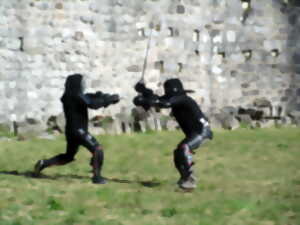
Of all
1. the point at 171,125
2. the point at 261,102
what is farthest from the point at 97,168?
the point at 261,102

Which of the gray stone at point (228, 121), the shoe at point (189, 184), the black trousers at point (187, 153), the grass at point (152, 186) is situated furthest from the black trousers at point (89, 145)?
the gray stone at point (228, 121)

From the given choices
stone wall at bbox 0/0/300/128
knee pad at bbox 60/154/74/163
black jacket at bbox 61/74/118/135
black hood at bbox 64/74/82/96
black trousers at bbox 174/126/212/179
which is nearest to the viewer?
black trousers at bbox 174/126/212/179

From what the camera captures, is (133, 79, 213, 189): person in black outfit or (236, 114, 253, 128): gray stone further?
(236, 114, 253, 128): gray stone

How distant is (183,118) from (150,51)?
24.8ft

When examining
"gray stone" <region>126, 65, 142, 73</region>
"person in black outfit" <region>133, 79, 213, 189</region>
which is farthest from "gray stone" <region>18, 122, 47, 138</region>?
"person in black outfit" <region>133, 79, 213, 189</region>

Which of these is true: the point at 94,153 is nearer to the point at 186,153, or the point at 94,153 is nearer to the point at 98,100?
the point at 98,100

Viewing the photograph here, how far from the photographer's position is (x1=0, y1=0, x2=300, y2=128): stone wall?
47.8 feet

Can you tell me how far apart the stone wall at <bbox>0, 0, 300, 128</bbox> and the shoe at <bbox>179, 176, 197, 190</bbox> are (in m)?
6.69

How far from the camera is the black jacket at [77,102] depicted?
8828 mm

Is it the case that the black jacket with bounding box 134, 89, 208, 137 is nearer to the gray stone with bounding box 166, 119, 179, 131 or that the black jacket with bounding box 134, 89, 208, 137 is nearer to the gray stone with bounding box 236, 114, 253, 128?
the gray stone with bounding box 166, 119, 179, 131

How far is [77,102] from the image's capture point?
8.89m

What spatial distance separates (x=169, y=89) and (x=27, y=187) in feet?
6.68

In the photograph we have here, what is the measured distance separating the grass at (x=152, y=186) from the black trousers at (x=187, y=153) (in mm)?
250

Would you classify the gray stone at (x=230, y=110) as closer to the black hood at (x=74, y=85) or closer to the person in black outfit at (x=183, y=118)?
the person in black outfit at (x=183, y=118)
